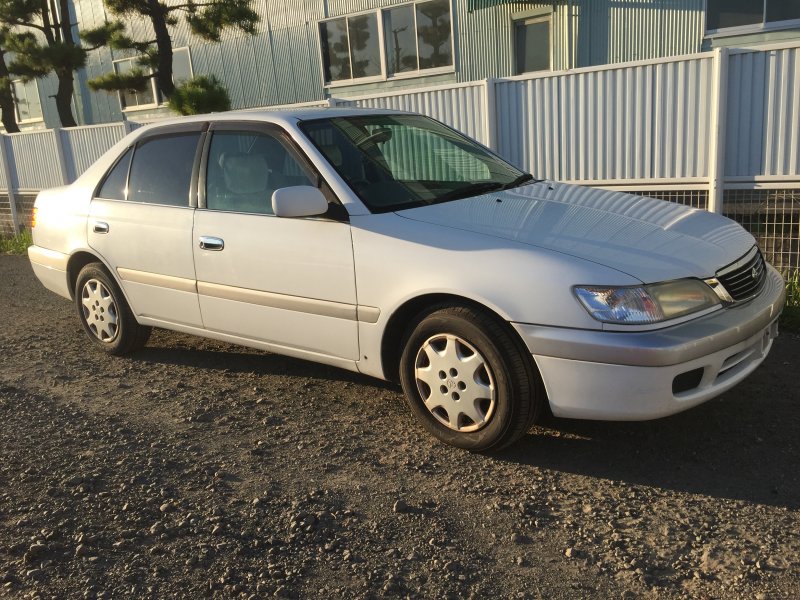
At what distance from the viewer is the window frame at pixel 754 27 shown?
10.7 metres

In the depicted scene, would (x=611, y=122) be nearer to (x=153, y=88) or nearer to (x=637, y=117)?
(x=637, y=117)

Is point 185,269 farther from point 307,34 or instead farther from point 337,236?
point 307,34

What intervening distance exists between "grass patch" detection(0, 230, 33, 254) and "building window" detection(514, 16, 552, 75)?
8606mm

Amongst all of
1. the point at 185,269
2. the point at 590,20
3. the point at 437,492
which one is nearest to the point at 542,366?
the point at 437,492

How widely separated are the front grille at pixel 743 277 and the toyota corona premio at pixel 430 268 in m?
0.02

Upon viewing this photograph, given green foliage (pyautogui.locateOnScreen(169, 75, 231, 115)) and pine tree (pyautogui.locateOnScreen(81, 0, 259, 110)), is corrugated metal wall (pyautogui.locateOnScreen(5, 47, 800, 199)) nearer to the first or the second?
green foliage (pyautogui.locateOnScreen(169, 75, 231, 115))

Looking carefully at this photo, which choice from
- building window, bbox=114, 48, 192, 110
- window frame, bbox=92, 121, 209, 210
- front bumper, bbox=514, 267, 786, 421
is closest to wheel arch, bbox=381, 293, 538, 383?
front bumper, bbox=514, 267, 786, 421

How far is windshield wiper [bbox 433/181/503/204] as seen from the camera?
4.14 m

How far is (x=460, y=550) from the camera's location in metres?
2.88

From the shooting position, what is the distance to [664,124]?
6836 millimetres

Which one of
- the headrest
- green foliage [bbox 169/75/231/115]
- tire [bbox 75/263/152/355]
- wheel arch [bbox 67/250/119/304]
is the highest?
green foliage [bbox 169/75/231/115]

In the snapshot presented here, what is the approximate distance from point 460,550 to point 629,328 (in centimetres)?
113

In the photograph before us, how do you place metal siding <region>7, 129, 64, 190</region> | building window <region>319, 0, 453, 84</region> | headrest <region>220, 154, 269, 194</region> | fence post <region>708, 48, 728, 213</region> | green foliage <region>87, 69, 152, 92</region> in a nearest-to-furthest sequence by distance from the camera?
headrest <region>220, 154, 269, 194</region>, fence post <region>708, 48, 728, 213</region>, metal siding <region>7, 129, 64, 190</region>, building window <region>319, 0, 453, 84</region>, green foliage <region>87, 69, 152, 92</region>

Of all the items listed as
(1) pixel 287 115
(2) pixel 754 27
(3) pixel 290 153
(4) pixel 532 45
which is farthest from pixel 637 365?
(4) pixel 532 45
